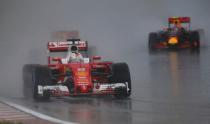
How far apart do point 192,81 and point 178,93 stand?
249 centimetres

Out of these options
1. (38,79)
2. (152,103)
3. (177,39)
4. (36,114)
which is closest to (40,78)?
(38,79)

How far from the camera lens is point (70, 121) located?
40.0 ft

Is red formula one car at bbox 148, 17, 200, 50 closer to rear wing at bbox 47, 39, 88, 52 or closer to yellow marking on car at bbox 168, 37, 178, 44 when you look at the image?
yellow marking on car at bbox 168, 37, 178, 44

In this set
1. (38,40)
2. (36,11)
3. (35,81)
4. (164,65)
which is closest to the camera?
(35,81)

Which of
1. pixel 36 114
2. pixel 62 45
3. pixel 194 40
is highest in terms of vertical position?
pixel 194 40

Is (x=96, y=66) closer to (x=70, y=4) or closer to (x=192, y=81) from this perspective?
(x=192, y=81)

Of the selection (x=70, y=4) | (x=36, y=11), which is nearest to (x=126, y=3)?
(x=70, y=4)

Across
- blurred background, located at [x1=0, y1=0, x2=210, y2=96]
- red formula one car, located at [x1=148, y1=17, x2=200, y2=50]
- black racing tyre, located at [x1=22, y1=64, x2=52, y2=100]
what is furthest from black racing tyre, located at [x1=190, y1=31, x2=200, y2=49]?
black racing tyre, located at [x1=22, y1=64, x2=52, y2=100]

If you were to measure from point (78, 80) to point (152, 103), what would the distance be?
2.23m

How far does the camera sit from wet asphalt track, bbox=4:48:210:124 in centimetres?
1235

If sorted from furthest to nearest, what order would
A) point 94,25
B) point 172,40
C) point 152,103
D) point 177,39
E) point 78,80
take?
point 94,25 → point 172,40 → point 177,39 → point 78,80 → point 152,103

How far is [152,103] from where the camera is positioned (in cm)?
1457

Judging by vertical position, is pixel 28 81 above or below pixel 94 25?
below

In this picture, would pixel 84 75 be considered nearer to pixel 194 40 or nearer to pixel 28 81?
pixel 28 81
